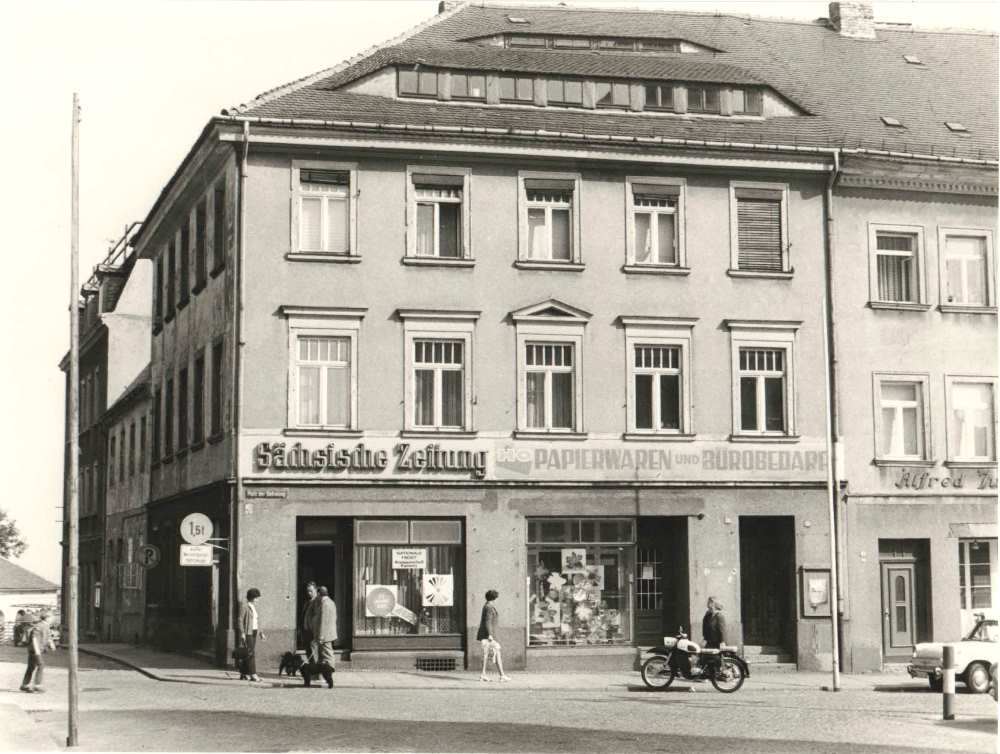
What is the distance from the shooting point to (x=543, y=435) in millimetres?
29156

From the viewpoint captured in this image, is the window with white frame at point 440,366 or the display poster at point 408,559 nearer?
the display poster at point 408,559

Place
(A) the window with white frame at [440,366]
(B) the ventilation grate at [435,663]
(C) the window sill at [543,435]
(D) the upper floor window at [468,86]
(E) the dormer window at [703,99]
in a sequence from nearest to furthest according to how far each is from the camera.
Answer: (B) the ventilation grate at [435,663] < (A) the window with white frame at [440,366] < (C) the window sill at [543,435] < (D) the upper floor window at [468,86] < (E) the dormer window at [703,99]

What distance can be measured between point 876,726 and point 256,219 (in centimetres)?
1524

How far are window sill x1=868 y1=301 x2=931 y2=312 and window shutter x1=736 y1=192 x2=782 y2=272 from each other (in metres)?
2.11

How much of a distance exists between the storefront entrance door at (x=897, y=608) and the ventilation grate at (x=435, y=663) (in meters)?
8.81

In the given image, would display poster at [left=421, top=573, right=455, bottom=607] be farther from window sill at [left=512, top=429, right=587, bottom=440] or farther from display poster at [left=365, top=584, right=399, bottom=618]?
window sill at [left=512, top=429, right=587, bottom=440]

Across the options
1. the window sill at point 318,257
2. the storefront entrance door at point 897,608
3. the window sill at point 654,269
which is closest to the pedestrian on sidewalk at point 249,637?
the window sill at point 318,257

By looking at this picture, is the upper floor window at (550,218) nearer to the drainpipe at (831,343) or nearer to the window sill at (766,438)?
the window sill at (766,438)

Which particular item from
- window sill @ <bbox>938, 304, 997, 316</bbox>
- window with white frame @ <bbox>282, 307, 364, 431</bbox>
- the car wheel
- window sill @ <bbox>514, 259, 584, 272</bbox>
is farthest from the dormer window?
A: the car wheel

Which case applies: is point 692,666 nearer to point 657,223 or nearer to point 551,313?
point 551,313

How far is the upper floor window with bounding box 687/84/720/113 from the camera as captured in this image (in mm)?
31188

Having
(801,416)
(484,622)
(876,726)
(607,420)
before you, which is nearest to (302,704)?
(484,622)

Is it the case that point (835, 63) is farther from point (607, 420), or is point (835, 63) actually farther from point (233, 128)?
point (233, 128)

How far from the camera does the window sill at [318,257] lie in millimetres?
28656
